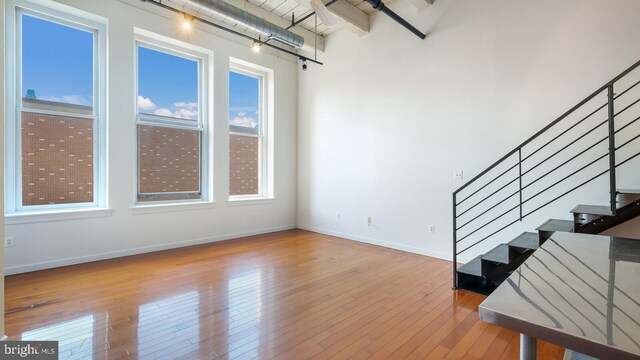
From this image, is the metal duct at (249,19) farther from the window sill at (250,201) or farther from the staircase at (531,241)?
the staircase at (531,241)

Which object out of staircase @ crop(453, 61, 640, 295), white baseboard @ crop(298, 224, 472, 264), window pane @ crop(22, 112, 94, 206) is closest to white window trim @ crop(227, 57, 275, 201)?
white baseboard @ crop(298, 224, 472, 264)

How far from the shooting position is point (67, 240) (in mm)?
3908

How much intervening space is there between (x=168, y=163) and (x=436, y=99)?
14.5 feet

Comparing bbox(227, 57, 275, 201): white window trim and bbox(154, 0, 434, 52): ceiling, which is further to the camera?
bbox(227, 57, 275, 201): white window trim

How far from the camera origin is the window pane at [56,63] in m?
3.82

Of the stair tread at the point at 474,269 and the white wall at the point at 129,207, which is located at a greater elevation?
the white wall at the point at 129,207

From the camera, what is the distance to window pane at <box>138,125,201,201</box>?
4.71m

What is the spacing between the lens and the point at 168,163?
4.97m

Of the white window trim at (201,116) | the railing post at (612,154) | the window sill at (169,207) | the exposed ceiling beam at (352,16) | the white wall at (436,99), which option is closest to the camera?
the railing post at (612,154)

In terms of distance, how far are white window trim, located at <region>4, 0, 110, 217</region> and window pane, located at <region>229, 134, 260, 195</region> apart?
6.74ft

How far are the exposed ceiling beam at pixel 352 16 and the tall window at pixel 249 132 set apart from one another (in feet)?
6.78

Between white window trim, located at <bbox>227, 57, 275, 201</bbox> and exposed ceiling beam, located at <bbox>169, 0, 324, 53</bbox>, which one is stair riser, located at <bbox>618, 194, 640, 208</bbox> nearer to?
exposed ceiling beam, located at <bbox>169, 0, 324, 53</bbox>

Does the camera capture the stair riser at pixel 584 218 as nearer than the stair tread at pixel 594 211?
No

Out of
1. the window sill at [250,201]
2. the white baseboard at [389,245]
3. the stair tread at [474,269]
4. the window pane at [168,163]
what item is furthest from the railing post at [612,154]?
the window pane at [168,163]
